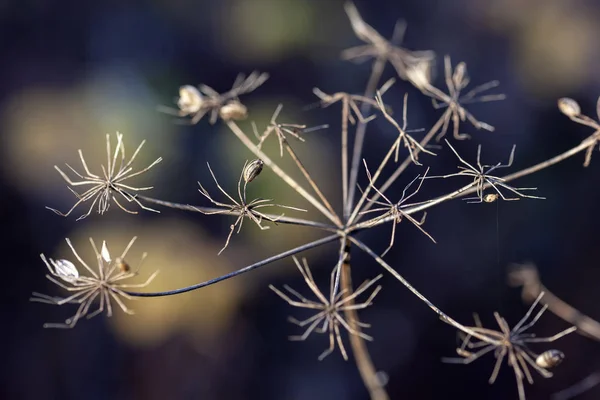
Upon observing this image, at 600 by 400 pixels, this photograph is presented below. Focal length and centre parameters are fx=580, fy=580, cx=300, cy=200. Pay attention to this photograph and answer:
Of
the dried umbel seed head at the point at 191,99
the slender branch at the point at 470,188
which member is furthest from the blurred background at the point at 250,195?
the slender branch at the point at 470,188

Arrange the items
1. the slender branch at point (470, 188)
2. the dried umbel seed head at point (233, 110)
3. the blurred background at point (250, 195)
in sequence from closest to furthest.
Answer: the slender branch at point (470, 188), the dried umbel seed head at point (233, 110), the blurred background at point (250, 195)

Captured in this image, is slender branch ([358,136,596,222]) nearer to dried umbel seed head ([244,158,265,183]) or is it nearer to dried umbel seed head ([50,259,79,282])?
dried umbel seed head ([244,158,265,183])

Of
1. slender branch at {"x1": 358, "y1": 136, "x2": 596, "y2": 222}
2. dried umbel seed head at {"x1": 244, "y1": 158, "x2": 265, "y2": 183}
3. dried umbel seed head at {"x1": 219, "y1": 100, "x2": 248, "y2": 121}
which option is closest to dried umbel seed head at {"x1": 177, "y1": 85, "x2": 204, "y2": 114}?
dried umbel seed head at {"x1": 219, "y1": 100, "x2": 248, "y2": 121}

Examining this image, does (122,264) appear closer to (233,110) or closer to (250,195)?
(233,110)

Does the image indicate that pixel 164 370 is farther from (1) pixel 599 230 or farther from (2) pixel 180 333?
(1) pixel 599 230

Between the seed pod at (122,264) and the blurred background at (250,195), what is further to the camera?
the blurred background at (250,195)

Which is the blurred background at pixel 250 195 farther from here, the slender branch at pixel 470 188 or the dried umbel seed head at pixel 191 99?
the slender branch at pixel 470 188

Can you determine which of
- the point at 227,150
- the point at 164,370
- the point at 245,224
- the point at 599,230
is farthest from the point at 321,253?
the point at 599,230

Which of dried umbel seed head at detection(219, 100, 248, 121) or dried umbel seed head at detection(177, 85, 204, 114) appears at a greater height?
dried umbel seed head at detection(177, 85, 204, 114)

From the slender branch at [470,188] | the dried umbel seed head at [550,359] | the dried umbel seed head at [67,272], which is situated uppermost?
the dried umbel seed head at [67,272]
